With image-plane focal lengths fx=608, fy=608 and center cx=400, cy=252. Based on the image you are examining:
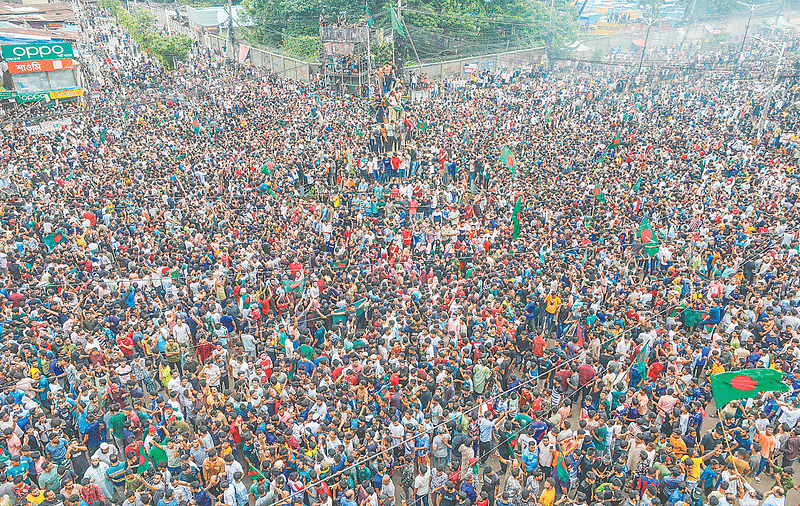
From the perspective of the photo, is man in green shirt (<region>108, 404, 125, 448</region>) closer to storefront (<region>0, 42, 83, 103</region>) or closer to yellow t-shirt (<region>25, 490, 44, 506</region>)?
yellow t-shirt (<region>25, 490, 44, 506</region>)

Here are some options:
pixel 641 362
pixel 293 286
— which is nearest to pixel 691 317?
pixel 641 362

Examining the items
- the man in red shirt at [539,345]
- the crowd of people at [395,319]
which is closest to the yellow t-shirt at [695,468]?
the crowd of people at [395,319]

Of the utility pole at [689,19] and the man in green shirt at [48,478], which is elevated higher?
the utility pole at [689,19]

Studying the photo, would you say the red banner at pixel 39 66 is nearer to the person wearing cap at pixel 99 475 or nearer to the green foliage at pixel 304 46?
the green foliage at pixel 304 46

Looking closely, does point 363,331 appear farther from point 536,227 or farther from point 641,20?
point 641,20

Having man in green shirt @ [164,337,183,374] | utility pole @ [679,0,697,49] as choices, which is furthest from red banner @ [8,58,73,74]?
utility pole @ [679,0,697,49]

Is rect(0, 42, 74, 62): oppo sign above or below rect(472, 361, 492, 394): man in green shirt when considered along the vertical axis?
above

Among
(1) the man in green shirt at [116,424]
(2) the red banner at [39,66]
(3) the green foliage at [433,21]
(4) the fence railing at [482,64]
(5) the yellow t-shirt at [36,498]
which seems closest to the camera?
(5) the yellow t-shirt at [36,498]
